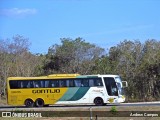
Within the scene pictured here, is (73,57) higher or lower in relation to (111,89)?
higher

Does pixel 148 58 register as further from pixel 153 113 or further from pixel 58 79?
pixel 153 113

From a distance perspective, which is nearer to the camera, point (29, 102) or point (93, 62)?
point (29, 102)

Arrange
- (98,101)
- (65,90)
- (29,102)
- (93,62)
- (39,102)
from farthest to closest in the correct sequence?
(93,62) → (39,102) → (29,102) → (65,90) → (98,101)

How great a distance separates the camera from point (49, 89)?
33969 millimetres

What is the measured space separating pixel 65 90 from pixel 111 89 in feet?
12.6

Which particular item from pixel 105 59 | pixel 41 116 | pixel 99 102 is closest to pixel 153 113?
pixel 41 116

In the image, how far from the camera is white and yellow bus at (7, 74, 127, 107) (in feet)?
110

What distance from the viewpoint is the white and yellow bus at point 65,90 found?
110 ft

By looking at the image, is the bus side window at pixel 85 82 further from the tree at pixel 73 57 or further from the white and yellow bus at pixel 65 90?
the tree at pixel 73 57

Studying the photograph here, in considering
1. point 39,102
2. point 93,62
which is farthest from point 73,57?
point 39,102

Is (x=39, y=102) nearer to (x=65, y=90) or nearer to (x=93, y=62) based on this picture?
(x=65, y=90)

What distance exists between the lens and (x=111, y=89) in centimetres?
3350

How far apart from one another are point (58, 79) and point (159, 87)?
18284 millimetres

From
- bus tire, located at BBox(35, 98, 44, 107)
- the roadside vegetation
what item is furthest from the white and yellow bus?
the roadside vegetation
